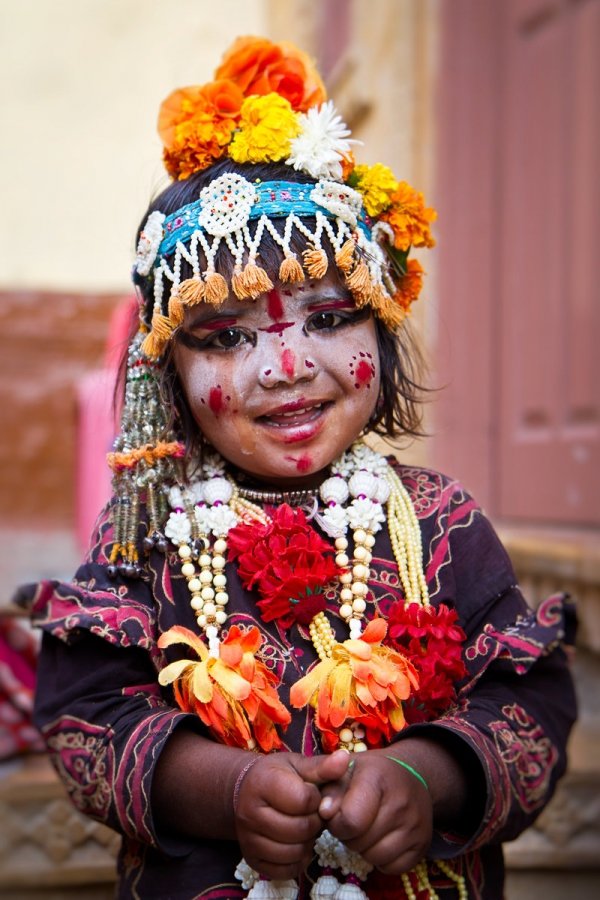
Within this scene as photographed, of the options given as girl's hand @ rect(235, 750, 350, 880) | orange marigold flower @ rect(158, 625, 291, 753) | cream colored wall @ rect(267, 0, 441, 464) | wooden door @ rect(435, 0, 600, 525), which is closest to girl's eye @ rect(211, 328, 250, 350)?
orange marigold flower @ rect(158, 625, 291, 753)

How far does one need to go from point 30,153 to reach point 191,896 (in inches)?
170

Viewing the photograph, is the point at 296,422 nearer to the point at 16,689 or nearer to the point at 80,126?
the point at 16,689

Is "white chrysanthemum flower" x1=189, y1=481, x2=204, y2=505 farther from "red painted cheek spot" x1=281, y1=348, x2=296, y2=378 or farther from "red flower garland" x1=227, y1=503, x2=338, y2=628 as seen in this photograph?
"red painted cheek spot" x1=281, y1=348, x2=296, y2=378

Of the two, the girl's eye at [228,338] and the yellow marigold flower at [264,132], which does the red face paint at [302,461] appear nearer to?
the girl's eye at [228,338]

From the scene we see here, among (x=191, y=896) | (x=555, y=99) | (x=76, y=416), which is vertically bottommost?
(x=191, y=896)

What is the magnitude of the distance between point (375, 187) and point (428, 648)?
2.45ft

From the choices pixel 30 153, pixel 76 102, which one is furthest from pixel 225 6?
pixel 30 153

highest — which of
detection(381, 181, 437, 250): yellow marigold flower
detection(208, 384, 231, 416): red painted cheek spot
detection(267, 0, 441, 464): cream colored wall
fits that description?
detection(267, 0, 441, 464): cream colored wall

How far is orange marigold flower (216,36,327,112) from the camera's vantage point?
168 cm

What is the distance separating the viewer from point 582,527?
3033mm

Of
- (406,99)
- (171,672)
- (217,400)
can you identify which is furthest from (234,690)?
(406,99)

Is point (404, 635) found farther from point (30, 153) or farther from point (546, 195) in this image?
point (30, 153)

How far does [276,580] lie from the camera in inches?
59.1

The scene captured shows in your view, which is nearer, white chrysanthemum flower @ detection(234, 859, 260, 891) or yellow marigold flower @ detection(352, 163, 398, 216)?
white chrysanthemum flower @ detection(234, 859, 260, 891)
